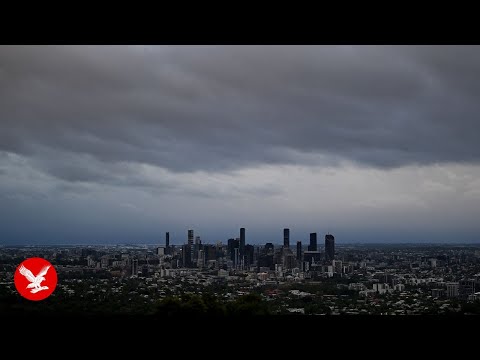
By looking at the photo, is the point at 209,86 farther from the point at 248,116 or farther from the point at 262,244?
the point at 262,244

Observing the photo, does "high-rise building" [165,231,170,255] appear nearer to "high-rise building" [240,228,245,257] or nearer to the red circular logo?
"high-rise building" [240,228,245,257]

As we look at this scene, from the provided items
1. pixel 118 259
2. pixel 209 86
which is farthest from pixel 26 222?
pixel 209 86

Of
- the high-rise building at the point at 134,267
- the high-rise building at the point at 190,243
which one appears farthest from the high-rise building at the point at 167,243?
the high-rise building at the point at 134,267

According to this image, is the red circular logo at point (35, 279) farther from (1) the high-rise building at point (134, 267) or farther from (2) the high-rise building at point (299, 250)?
(2) the high-rise building at point (299, 250)

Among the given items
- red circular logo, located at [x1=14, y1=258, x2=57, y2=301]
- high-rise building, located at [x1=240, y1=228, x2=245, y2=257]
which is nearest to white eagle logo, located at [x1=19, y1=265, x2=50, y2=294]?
red circular logo, located at [x1=14, y1=258, x2=57, y2=301]
